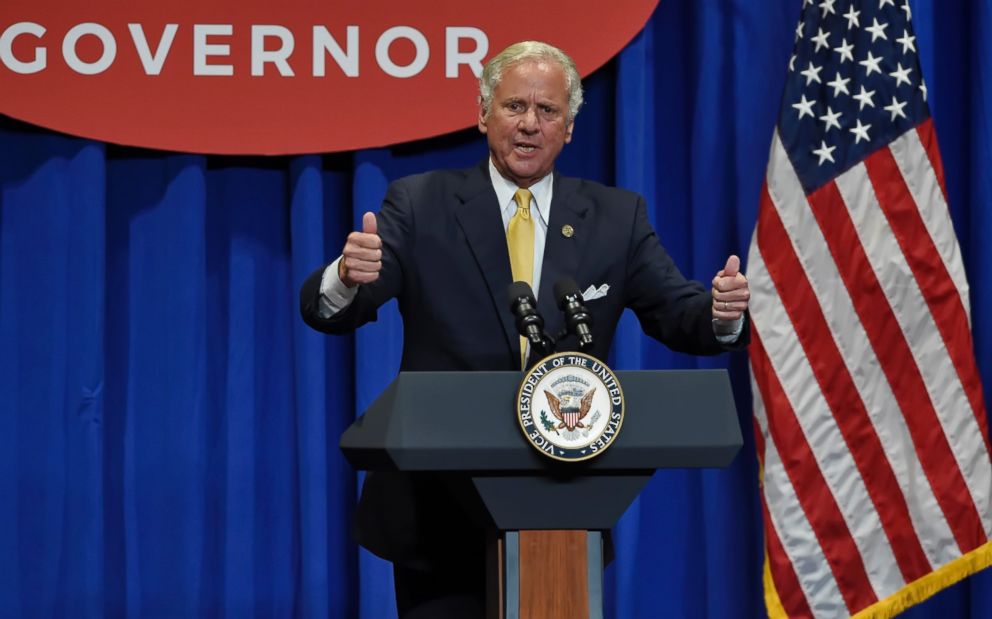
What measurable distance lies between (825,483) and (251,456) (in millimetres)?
1642

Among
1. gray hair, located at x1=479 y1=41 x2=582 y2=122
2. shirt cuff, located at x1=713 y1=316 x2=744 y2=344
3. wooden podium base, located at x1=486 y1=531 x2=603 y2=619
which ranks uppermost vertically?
gray hair, located at x1=479 y1=41 x2=582 y2=122

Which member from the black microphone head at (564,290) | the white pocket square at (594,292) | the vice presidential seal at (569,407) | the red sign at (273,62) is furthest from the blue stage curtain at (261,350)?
the vice presidential seal at (569,407)

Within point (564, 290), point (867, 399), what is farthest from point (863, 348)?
point (564, 290)

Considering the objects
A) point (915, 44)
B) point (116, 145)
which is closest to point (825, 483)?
point (915, 44)

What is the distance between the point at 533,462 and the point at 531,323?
191 mm

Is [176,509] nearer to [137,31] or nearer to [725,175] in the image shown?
[137,31]

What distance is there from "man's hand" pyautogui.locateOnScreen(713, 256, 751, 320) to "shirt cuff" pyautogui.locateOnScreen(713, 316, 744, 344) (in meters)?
0.04

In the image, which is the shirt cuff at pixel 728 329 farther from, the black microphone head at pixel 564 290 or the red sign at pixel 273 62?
the red sign at pixel 273 62

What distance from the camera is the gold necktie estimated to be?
7.33 ft

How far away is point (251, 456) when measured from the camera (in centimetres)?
391

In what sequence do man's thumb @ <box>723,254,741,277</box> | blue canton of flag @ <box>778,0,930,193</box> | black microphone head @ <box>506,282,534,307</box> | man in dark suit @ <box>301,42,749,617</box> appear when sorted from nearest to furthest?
black microphone head @ <box>506,282,534,307</box>, man's thumb @ <box>723,254,741,277</box>, man in dark suit @ <box>301,42,749,617</box>, blue canton of flag @ <box>778,0,930,193</box>

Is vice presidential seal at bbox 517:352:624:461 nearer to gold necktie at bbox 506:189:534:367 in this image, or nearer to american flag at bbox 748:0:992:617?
gold necktie at bbox 506:189:534:367

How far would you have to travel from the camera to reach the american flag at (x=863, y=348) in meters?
3.62

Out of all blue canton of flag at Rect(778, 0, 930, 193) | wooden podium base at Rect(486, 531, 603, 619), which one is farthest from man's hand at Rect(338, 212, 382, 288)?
blue canton of flag at Rect(778, 0, 930, 193)
